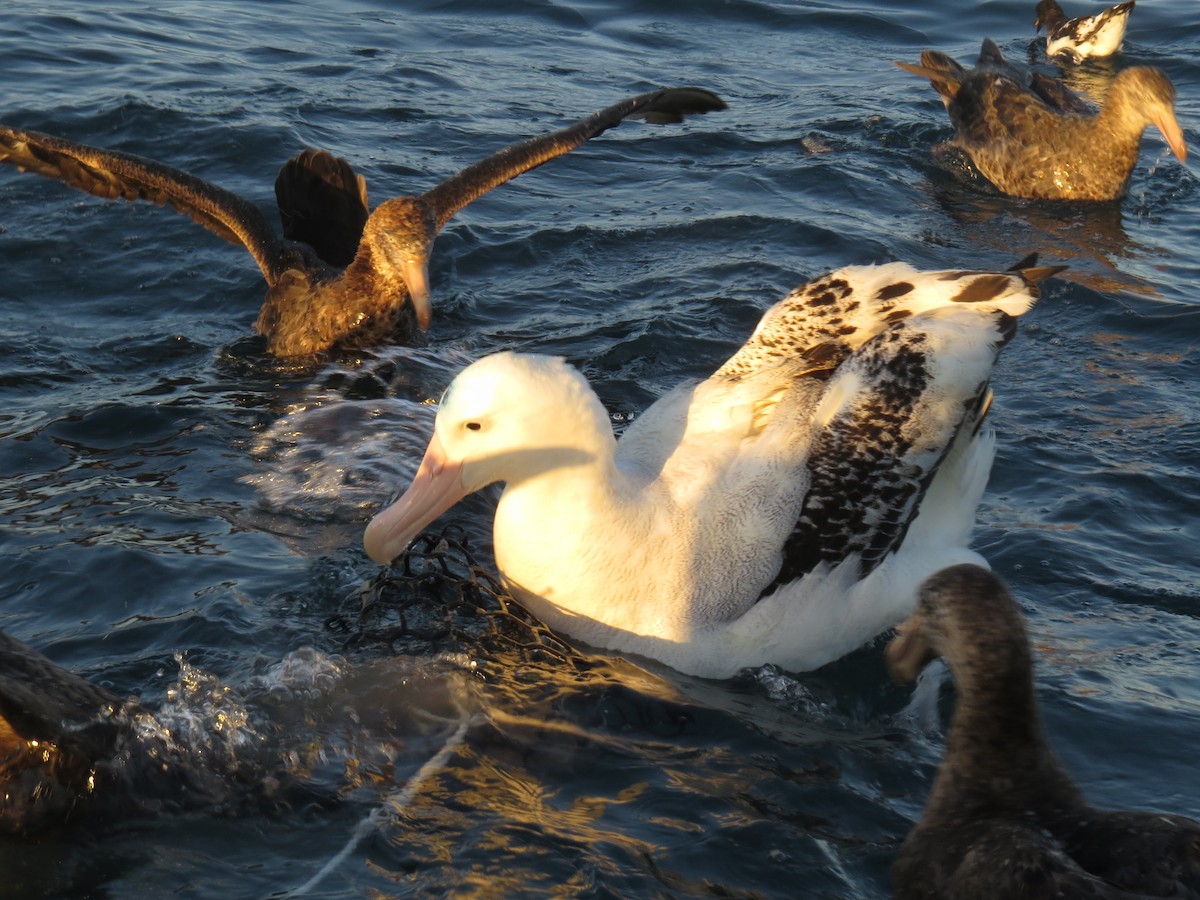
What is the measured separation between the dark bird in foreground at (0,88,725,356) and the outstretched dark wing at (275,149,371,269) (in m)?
0.03

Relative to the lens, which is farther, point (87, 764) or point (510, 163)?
point (510, 163)

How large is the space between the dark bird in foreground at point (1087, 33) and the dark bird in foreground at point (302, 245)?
7.86m

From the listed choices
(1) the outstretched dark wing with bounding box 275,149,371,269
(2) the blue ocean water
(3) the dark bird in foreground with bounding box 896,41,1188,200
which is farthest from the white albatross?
(3) the dark bird in foreground with bounding box 896,41,1188,200

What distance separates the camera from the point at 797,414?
6.02 m

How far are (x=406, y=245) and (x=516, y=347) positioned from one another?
849 millimetres

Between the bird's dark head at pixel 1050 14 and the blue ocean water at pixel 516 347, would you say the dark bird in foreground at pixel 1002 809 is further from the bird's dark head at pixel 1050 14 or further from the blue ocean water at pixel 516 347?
the bird's dark head at pixel 1050 14

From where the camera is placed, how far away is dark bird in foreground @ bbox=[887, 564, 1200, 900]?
3920 mm

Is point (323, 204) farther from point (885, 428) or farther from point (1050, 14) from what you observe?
point (1050, 14)

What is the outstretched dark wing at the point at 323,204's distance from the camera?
32.5 feet

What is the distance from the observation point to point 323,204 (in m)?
10.2

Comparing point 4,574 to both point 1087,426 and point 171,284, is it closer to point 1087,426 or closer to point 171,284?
point 171,284

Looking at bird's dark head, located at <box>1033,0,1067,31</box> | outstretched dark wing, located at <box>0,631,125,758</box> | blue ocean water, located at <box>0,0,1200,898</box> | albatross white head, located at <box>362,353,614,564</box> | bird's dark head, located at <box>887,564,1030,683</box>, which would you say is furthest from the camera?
bird's dark head, located at <box>1033,0,1067,31</box>

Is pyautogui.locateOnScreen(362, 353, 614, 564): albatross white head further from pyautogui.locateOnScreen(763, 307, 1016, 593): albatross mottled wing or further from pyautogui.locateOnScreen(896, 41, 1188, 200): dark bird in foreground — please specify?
pyautogui.locateOnScreen(896, 41, 1188, 200): dark bird in foreground

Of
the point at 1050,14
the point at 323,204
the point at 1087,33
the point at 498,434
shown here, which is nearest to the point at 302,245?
the point at 323,204
